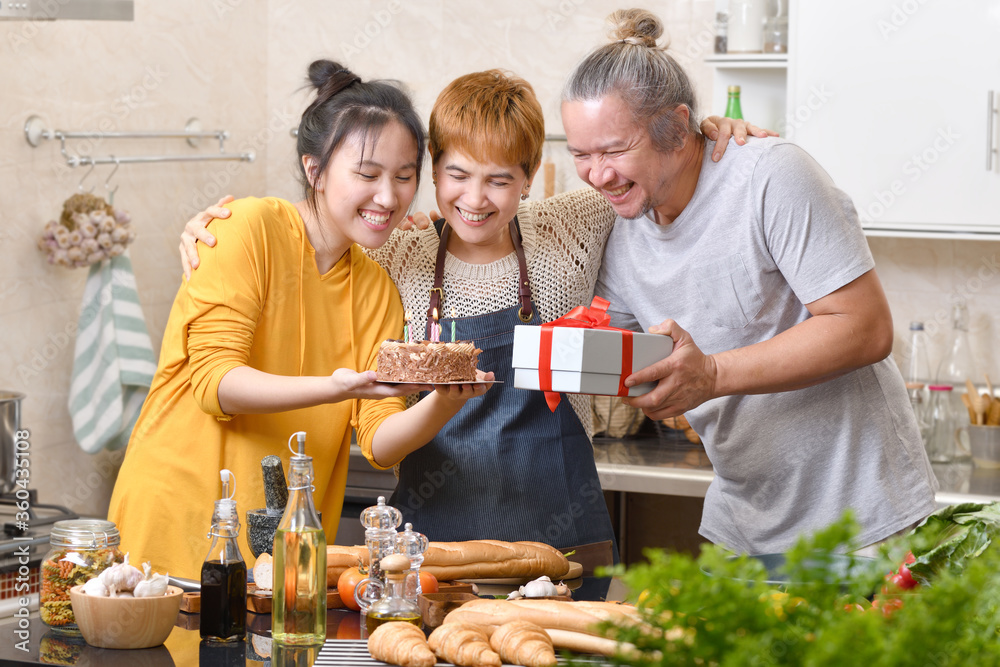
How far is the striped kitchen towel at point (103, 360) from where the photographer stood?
8.11 ft

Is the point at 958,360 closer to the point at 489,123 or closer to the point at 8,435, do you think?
the point at 489,123

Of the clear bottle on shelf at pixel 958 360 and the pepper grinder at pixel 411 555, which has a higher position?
the clear bottle on shelf at pixel 958 360

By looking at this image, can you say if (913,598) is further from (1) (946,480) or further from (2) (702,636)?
(1) (946,480)

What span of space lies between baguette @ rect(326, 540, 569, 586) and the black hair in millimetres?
617

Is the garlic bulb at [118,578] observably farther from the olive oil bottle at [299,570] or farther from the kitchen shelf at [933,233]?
the kitchen shelf at [933,233]

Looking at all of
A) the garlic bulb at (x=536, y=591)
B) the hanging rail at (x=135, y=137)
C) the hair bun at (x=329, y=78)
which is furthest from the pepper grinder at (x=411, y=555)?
the hanging rail at (x=135, y=137)

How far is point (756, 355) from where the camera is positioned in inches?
57.0

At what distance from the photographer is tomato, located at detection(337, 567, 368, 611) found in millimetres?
1218

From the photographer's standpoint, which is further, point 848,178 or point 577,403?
point 848,178

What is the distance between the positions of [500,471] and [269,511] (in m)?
0.51

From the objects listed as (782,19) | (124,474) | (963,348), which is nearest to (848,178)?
(782,19)

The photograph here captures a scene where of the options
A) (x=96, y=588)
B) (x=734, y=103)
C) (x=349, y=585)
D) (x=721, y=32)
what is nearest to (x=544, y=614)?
(x=349, y=585)

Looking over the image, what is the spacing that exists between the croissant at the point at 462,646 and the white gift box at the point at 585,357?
44 cm

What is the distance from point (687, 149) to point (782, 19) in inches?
49.4
